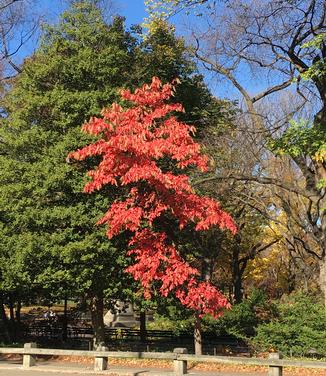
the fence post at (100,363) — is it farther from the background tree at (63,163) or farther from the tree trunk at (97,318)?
the tree trunk at (97,318)

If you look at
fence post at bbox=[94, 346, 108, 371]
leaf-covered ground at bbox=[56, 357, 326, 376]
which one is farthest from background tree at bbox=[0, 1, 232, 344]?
fence post at bbox=[94, 346, 108, 371]

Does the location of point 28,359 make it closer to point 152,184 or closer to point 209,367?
point 152,184

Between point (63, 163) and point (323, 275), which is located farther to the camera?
point (323, 275)

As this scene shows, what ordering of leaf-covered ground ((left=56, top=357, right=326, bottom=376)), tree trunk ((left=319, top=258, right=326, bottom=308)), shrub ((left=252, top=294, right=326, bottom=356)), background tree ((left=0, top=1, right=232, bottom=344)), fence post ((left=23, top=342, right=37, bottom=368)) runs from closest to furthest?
fence post ((left=23, top=342, right=37, bottom=368))
leaf-covered ground ((left=56, top=357, right=326, bottom=376))
background tree ((left=0, top=1, right=232, bottom=344))
shrub ((left=252, top=294, right=326, bottom=356))
tree trunk ((left=319, top=258, right=326, bottom=308))

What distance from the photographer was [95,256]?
44.7 ft

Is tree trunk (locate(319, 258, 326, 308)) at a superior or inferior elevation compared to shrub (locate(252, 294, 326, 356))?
superior

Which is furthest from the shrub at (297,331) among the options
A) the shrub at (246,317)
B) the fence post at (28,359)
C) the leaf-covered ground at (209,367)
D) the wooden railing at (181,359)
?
the fence post at (28,359)

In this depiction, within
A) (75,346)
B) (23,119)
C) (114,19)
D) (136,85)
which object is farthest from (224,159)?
(75,346)

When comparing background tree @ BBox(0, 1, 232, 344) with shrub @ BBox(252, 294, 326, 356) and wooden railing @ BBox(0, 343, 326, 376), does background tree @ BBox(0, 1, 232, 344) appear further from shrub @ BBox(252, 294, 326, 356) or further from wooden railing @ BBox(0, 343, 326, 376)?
shrub @ BBox(252, 294, 326, 356)

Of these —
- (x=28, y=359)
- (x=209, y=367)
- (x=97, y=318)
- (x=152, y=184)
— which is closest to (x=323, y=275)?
(x=209, y=367)

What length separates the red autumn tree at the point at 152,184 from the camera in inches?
386

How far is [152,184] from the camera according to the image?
33.7 ft

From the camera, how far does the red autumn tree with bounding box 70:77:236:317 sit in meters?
9.81

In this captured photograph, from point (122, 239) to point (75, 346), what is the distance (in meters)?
7.86
